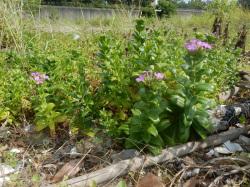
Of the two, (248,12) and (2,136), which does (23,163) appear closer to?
(2,136)

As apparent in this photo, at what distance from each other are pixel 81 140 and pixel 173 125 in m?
0.60

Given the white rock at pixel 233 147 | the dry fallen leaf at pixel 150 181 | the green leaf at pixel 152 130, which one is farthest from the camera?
the white rock at pixel 233 147

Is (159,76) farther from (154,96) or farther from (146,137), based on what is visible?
(146,137)

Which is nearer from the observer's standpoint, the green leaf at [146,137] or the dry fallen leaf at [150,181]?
the dry fallen leaf at [150,181]

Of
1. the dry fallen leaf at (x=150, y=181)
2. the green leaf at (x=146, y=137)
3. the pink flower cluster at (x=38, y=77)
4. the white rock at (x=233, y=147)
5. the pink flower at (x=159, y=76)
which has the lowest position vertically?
the dry fallen leaf at (x=150, y=181)

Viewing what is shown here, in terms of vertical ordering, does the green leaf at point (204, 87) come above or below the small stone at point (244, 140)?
above

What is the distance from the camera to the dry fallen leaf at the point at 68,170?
204cm

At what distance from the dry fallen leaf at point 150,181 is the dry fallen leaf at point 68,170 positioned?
0.39m

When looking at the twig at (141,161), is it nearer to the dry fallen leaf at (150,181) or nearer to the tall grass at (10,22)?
the dry fallen leaf at (150,181)

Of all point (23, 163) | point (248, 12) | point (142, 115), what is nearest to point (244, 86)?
point (142, 115)

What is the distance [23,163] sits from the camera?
2186 mm

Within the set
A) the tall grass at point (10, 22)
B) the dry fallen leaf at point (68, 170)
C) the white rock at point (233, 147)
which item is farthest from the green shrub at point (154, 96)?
the tall grass at point (10, 22)

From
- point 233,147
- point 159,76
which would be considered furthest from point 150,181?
point 233,147

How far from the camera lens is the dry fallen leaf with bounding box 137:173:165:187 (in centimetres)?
189
